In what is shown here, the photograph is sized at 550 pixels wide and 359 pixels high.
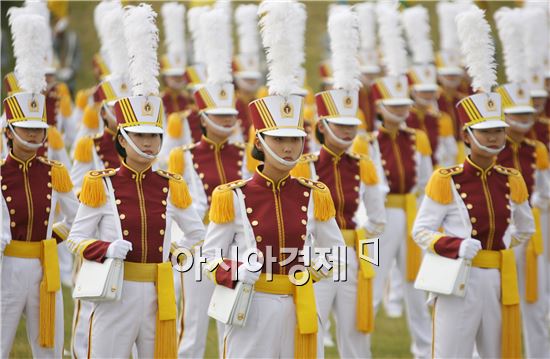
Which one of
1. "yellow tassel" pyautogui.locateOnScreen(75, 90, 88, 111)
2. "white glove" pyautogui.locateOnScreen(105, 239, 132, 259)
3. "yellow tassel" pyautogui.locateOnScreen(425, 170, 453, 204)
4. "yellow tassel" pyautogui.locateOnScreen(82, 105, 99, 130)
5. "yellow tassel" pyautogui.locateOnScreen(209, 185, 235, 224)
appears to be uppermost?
"yellow tassel" pyautogui.locateOnScreen(75, 90, 88, 111)

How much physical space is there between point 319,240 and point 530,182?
3411 mm

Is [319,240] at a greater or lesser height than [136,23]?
lesser

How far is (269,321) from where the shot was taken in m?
6.32

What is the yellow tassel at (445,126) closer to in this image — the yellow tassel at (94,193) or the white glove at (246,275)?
the yellow tassel at (94,193)

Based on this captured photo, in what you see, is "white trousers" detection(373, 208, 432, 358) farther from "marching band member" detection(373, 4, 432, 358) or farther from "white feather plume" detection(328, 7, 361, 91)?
"white feather plume" detection(328, 7, 361, 91)

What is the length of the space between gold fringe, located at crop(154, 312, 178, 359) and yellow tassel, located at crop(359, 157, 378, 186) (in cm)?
248

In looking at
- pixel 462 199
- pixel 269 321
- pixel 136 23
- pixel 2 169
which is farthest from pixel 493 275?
pixel 2 169

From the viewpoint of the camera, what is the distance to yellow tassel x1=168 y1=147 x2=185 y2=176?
355 inches

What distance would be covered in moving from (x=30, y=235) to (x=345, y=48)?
10.3 feet

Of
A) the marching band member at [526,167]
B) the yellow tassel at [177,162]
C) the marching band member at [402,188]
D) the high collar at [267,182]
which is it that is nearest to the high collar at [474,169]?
the high collar at [267,182]

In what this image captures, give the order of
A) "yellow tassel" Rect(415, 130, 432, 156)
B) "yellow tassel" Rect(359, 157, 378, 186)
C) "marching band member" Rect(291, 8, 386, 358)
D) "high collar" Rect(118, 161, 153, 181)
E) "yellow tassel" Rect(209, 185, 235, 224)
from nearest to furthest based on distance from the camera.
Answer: "yellow tassel" Rect(209, 185, 235, 224) → "high collar" Rect(118, 161, 153, 181) → "marching band member" Rect(291, 8, 386, 358) → "yellow tassel" Rect(359, 157, 378, 186) → "yellow tassel" Rect(415, 130, 432, 156)

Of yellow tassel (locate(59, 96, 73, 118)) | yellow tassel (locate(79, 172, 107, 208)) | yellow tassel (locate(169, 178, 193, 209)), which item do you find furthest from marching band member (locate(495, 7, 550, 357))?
yellow tassel (locate(59, 96, 73, 118))

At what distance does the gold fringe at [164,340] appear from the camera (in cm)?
661

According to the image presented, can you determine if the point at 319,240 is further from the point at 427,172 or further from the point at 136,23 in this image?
the point at 427,172
